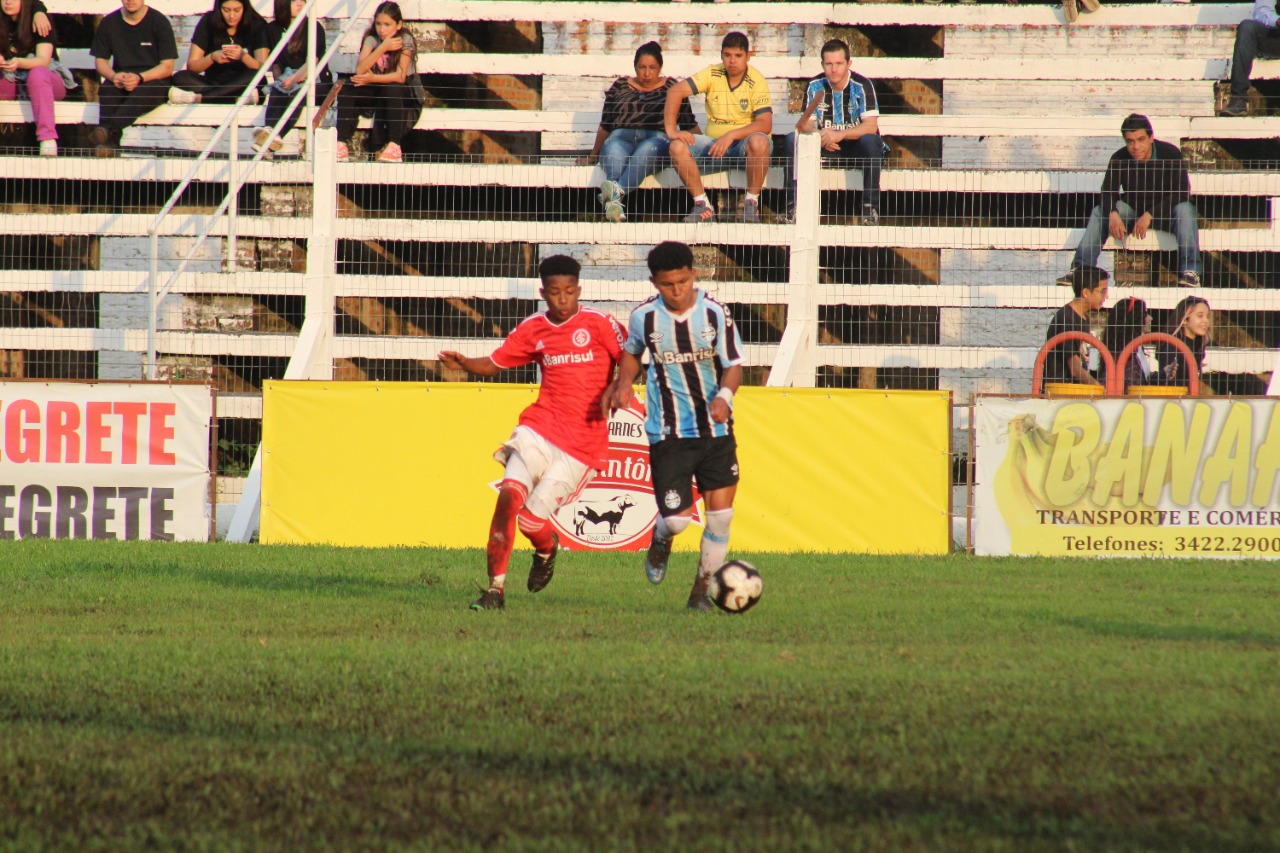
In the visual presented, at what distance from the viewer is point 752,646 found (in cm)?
666

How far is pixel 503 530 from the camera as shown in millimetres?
8398

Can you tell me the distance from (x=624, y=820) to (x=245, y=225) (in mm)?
13723

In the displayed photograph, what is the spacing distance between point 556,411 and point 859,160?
27.4 ft

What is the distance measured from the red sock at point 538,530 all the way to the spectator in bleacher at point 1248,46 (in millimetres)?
12375

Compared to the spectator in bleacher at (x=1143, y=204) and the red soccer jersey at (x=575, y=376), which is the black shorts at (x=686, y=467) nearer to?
the red soccer jersey at (x=575, y=376)

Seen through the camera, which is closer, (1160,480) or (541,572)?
(541,572)

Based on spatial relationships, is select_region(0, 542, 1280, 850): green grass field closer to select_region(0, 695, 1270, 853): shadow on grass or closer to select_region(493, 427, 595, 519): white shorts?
select_region(0, 695, 1270, 853): shadow on grass

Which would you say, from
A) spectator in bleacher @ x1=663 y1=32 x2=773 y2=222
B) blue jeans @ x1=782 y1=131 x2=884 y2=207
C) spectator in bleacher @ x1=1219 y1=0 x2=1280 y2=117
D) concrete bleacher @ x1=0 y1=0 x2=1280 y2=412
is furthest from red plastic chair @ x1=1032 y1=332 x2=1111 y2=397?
spectator in bleacher @ x1=1219 y1=0 x2=1280 y2=117

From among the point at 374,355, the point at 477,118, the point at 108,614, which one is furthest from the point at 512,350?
the point at 477,118

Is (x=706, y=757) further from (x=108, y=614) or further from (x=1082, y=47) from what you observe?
(x=1082, y=47)

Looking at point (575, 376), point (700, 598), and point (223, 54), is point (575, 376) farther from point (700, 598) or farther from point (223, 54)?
point (223, 54)

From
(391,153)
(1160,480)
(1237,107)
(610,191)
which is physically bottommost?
(1160,480)

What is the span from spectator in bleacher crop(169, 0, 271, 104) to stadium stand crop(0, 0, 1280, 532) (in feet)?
0.85

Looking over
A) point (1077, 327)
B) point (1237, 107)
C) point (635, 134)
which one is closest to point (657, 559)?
point (1077, 327)
